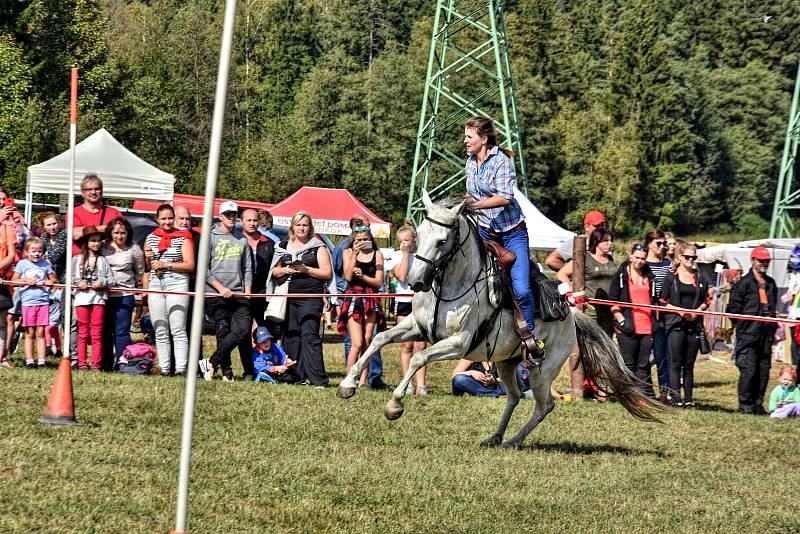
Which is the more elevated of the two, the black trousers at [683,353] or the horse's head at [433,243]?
the horse's head at [433,243]

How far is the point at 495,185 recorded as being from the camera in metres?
9.28

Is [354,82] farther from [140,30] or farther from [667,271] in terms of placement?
[667,271]

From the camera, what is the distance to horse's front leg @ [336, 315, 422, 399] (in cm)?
881

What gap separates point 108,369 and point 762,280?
367 inches

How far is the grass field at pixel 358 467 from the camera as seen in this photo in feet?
21.6

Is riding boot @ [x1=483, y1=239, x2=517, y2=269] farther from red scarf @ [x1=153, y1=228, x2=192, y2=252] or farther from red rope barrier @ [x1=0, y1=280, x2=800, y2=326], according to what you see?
red scarf @ [x1=153, y1=228, x2=192, y2=252]

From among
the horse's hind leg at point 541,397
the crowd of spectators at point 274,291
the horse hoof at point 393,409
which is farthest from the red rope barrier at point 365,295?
the horse hoof at point 393,409

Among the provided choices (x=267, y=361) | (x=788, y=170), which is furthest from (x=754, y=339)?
(x=788, y=170)

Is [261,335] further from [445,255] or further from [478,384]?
[445,255]

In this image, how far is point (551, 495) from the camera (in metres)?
7.88

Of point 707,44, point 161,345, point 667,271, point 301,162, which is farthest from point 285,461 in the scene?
point 707,44

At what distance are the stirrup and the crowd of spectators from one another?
365 centimetres

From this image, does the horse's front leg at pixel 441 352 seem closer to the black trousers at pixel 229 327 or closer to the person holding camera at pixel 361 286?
the person holding camera at pixel 361 286

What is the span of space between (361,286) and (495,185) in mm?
5275
